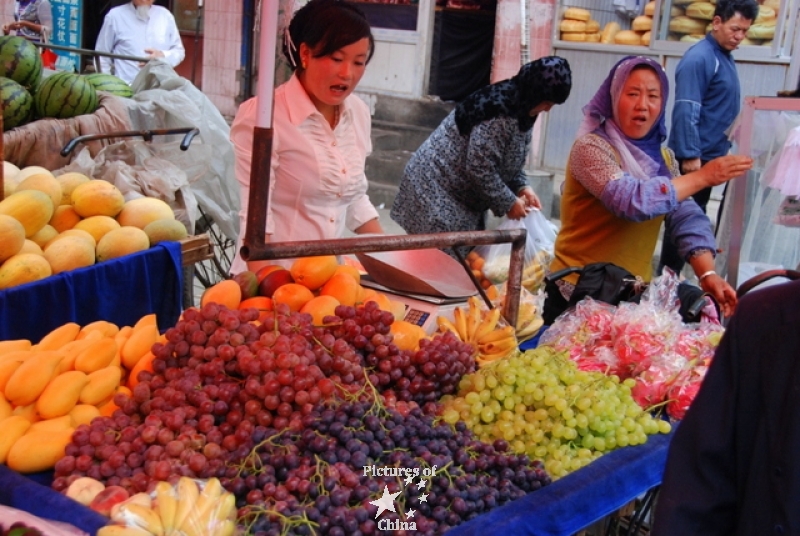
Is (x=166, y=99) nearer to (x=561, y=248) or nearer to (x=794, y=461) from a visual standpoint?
(x=561, y=248)

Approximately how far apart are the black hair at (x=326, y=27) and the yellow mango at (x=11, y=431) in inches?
63.7

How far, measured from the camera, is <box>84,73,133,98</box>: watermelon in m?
5.12

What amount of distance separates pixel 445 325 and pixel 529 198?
6.92ft

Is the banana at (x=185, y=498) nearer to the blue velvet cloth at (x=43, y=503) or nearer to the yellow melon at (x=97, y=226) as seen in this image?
the blue velvet cloth at (x=43, y=503)

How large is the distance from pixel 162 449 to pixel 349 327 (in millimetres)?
523

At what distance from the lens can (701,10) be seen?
7.12 metres

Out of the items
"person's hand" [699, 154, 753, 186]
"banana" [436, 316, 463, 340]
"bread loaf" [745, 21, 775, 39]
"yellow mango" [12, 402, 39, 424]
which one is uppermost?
"bread loaf" [745, 21, 775, 39]

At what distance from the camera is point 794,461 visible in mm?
1225

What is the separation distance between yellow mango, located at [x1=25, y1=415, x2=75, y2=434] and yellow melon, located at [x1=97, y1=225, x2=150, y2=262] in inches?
58.0

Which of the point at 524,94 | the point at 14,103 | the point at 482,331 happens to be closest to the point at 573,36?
the point at 524,94

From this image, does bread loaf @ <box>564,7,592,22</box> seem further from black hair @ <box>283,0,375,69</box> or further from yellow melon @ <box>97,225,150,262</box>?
yellow melon @ <box>97,225,150,262</box>

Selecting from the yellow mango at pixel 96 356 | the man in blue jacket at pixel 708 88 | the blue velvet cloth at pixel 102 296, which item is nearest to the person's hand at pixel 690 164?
the man in blue jacket at pixel 708 88

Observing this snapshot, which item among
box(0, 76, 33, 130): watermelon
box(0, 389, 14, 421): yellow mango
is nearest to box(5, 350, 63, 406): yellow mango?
box(0, 389, 14, 421): yellow mango

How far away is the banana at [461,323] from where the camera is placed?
91.6 inches
